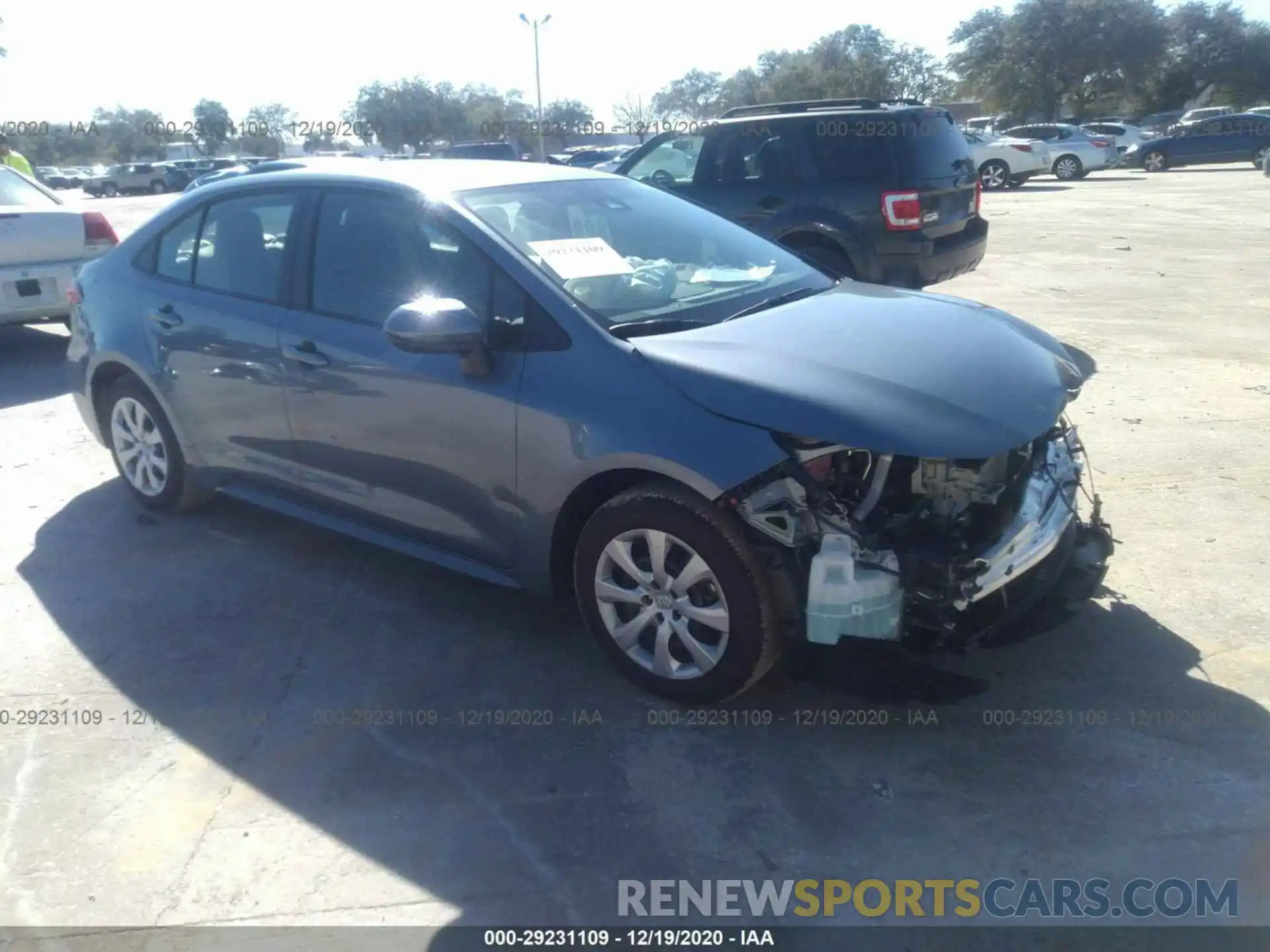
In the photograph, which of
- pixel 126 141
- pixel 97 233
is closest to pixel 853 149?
pixel 97 233

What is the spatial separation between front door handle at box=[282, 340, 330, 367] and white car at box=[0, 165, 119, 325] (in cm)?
490

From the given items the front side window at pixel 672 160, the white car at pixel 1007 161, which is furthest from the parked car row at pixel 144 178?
the front side window at pixel 672 160

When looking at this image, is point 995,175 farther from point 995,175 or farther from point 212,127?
point 212,127

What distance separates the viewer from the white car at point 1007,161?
2756cm

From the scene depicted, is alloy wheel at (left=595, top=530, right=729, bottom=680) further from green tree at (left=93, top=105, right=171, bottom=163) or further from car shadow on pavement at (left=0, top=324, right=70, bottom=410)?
green tree at (left=93, top=105, right=171, bottom=163)

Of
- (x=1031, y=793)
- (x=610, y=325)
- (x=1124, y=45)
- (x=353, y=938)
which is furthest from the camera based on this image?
(x=1124, y=45)

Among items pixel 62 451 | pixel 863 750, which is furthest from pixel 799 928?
pixel 62 451

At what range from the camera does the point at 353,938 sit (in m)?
2.77

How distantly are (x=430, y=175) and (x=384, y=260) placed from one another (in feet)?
1.41

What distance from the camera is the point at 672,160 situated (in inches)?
377

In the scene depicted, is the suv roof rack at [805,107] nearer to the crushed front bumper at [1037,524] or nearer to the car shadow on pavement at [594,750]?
the crushed front bumper at [1037,524]

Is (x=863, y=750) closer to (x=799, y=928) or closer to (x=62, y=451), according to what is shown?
(x=799, y=928)

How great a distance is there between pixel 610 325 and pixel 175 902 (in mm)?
2144

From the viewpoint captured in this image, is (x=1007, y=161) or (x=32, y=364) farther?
(x=1007, y=161)
